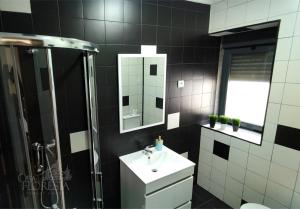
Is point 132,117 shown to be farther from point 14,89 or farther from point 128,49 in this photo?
point 14,89

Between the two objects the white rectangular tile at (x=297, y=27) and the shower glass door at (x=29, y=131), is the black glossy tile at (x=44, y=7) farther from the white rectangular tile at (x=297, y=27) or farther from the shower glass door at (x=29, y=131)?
the white rectangular tile at (x=297, y=27)

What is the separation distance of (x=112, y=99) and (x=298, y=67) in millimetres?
1633

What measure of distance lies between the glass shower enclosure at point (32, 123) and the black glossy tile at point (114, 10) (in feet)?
1.30

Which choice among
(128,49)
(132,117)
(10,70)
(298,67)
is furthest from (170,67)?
(10,70)

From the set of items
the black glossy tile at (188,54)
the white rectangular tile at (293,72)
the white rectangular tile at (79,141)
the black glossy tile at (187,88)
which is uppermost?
the black glossy tile at (188,54)

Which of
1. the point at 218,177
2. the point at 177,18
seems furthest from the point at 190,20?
the point at 218,177

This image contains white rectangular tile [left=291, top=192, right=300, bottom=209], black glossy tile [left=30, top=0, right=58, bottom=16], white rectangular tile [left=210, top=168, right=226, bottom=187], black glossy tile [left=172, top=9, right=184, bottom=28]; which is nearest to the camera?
black glossy tile [left=30, top=0, right=58, bottom=16]

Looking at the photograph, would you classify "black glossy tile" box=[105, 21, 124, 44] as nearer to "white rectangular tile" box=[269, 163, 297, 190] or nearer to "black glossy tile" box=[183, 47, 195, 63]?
"black glossy tile" box=[183, 47, 195, 63]

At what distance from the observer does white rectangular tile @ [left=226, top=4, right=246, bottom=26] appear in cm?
183

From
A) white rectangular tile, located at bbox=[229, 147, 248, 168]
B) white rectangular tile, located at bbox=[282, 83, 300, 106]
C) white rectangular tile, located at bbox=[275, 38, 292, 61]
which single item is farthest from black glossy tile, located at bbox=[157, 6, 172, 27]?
white rectangular tile, located at bbox=[229, 147, 248, 168]

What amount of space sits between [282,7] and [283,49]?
0.36 m

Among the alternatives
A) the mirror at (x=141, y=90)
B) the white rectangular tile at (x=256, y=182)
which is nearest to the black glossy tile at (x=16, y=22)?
the mirror at (x=141, y=90)

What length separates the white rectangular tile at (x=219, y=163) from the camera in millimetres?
2167

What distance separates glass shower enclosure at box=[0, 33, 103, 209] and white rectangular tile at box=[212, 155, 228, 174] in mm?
1609
